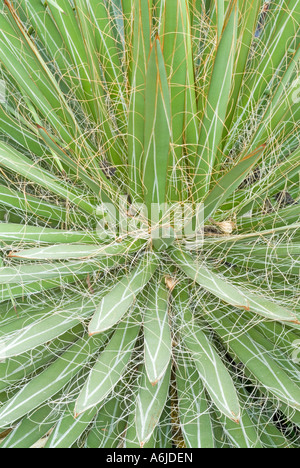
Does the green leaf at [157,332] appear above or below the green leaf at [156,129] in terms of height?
below

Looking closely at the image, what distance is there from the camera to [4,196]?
2.67ft

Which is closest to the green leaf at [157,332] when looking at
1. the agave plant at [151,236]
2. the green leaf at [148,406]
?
the agave plant at [151,236]

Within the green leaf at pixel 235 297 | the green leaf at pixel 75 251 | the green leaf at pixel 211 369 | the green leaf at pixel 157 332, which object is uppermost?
the green leaf at pixel 75 251

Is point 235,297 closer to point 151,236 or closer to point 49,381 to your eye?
point 151,236

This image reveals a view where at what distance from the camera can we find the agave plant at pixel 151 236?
26.6 inches

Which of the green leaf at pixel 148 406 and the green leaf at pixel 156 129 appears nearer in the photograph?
the green leaf at pixel 156 129

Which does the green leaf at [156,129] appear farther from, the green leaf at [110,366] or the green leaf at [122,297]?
the green leaf at [110,366]

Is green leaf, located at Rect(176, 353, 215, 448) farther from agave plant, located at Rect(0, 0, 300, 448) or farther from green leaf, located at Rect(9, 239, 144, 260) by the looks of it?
green leaf, located at Rect(9, 239, 144, 260)

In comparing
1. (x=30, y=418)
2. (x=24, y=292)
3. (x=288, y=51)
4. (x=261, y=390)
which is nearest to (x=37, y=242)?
(x=24, y=292)

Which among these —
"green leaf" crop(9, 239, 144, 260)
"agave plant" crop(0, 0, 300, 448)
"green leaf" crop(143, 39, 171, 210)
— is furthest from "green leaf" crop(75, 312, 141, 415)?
"green leaf" crop(143, 39, 171, 210)

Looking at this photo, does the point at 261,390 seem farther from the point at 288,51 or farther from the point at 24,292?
the point at 288,51

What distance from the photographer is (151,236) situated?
0.75 meters

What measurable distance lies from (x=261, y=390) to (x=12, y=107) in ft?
2.59

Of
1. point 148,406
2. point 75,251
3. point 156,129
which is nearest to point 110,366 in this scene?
point 148,406
